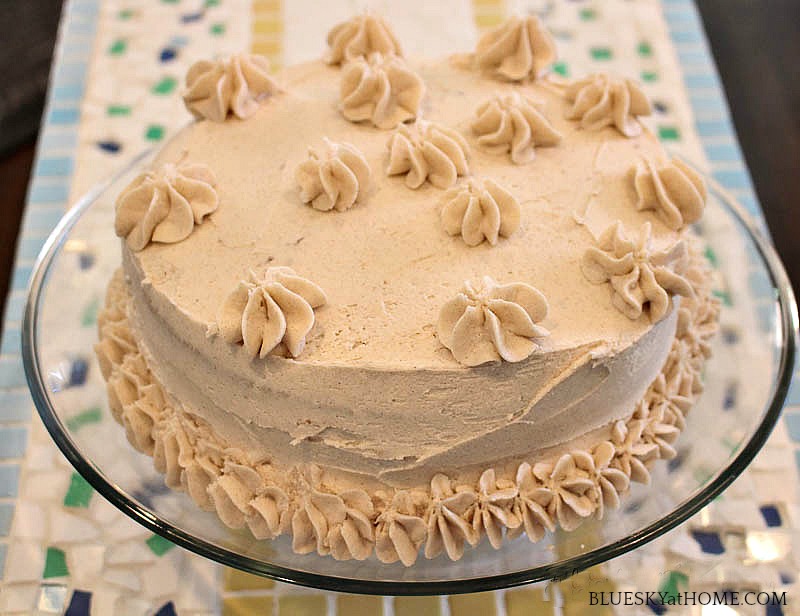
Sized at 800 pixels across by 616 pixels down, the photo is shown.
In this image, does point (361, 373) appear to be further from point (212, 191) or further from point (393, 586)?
point (212, 191)

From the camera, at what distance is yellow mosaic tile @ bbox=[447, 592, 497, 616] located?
214cm

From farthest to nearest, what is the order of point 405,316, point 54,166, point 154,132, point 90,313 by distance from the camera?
point 154,132 < point 54,166 < point 90,313 < point 405,316

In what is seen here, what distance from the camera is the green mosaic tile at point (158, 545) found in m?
2.25

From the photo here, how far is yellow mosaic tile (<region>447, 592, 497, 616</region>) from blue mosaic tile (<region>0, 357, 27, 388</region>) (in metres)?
1.28

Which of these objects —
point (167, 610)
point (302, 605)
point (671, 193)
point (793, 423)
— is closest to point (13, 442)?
point (167, 610)

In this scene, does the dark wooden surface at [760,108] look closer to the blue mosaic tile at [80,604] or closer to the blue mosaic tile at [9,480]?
the blue mosaic tile at [9,480]

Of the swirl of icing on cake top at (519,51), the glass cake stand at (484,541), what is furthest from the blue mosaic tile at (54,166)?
the swirl of icing on cake top at (519,51)

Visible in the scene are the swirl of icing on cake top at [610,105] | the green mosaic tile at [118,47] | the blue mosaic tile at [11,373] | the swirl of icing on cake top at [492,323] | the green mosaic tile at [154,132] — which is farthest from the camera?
the green mosaic tile at [118,47]

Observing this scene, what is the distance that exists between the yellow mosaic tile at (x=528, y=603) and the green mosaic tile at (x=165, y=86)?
2102 mm

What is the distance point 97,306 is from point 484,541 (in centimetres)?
119

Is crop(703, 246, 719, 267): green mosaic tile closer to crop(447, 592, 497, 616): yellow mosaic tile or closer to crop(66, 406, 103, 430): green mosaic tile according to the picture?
crop(447, 592, 497, 616): yellow mosaic tile

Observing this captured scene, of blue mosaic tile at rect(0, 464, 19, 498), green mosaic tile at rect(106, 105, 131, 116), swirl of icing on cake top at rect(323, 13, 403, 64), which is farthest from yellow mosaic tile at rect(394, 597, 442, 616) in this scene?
green mosaic tile at rect(106, 105, 131, 116)

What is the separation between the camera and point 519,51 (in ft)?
7.82

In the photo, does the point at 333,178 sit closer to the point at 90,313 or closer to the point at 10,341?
the point at 90,313
